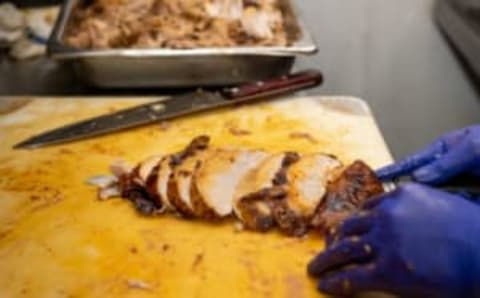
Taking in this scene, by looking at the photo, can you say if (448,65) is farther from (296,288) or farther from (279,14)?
(296,288)

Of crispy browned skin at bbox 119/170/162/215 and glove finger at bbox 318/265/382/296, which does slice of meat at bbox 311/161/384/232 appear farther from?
crispy browned skin at bbox 119/170/162/215

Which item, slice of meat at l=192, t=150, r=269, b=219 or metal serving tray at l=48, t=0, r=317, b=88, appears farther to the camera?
metal serving tray at l=48, t=0, r=317, b=88

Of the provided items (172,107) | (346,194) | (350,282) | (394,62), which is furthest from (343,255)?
(394,62)

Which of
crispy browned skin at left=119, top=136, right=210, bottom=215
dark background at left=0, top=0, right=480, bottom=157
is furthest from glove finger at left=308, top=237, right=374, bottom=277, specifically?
dark background at left=0, top=0, right=480, bottom=157

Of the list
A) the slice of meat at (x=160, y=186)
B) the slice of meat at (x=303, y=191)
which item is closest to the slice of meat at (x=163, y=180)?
the slice of meat at (x=160, y=186)

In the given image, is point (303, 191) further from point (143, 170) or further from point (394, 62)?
point (394, 62)
